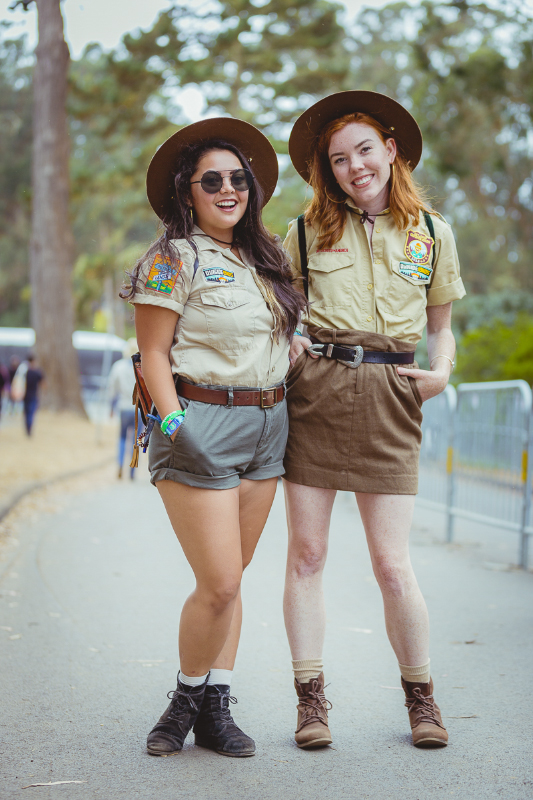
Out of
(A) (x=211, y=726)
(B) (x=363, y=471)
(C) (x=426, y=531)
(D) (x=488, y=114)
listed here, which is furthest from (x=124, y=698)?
(D) (x=488, y=114)

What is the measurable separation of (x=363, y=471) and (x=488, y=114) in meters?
23.5

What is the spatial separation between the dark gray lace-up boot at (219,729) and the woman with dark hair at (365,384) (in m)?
0.22

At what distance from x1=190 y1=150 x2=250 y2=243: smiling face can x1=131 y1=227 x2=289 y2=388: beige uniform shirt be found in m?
0.15

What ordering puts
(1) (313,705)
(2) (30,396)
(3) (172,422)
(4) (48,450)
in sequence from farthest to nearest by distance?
(2) (30,396), (4) (48,450), (1) (313,705), (3) (172,422)

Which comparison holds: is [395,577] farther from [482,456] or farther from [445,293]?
[482,456]

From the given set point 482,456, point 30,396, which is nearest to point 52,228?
point 30,396

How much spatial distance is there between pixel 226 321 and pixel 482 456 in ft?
17.6

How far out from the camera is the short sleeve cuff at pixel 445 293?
3363 mm

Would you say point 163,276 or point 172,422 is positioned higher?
point 163,276

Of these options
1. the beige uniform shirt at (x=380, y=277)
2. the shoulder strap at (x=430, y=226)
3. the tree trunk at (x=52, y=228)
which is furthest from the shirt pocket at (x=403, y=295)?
the tree trunk at (x=52, y=228)

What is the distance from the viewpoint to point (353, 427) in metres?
3.22

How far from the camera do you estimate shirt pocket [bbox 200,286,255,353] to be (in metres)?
2.93

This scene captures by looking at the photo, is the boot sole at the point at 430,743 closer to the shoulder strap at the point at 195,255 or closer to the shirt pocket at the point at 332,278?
the shirt pocket at the point at 332,278

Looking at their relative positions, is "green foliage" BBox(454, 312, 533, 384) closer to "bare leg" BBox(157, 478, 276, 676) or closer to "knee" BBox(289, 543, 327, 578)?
"knee" BBox(289, 543, 327, 578)
